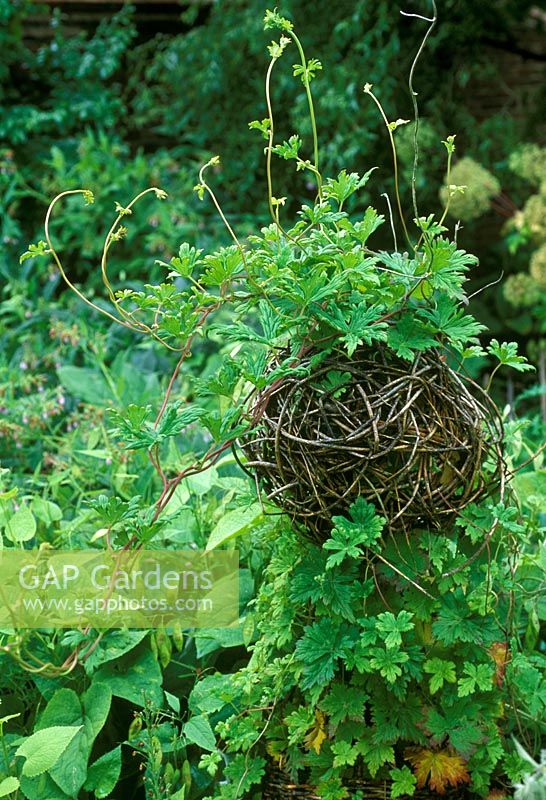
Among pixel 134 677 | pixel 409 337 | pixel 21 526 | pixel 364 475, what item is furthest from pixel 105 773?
pixel 409 337

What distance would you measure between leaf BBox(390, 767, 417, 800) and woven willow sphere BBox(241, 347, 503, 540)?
0.37m

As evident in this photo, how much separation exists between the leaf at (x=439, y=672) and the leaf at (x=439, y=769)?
4.2 inches

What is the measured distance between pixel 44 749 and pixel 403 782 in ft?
1.89

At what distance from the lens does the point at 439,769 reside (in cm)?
146

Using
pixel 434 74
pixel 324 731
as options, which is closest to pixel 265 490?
pixel 324 731

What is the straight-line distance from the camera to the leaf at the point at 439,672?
144 cm

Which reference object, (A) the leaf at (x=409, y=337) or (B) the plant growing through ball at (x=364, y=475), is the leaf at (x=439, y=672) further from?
(A) the leaf at (x=409, y=337)

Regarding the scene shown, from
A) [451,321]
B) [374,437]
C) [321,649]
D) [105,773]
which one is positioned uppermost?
[451,321]

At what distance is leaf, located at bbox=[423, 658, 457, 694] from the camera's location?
1.44 m

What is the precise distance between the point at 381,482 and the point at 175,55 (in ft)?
15.3

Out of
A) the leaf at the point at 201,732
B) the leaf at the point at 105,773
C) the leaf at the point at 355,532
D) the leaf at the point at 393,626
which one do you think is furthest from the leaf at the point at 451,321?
the leaf at the point at 105,773

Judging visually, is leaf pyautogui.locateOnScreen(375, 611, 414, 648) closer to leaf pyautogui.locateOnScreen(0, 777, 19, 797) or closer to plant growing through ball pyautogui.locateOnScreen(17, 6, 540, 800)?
plant growing through ball pyautogui.locateOnScreen(17, 6, 540, 800)

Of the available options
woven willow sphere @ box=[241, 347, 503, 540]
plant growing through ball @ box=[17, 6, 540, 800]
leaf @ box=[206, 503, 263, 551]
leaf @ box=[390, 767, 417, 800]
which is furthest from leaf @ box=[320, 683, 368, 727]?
leaf @ box=[206, 503, 263, 551]

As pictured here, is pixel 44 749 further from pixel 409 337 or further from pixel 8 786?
pixel 409 337
